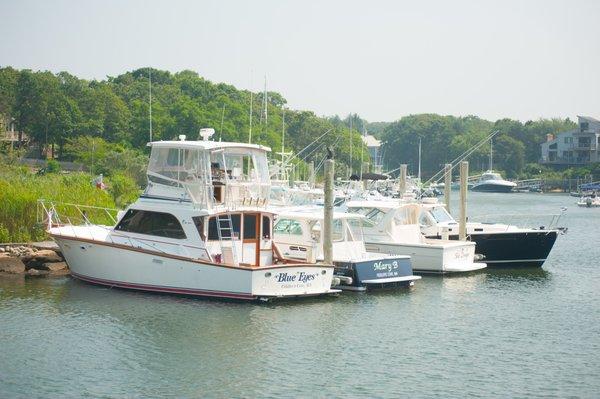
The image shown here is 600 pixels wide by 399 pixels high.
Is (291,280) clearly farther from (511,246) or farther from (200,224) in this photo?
(511,246)

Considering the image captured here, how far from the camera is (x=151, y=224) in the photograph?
3158 centimetres

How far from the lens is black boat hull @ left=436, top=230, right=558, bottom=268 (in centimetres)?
4153

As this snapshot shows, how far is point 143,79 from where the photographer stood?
110 m

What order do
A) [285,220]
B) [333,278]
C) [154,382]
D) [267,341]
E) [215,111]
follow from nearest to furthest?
[154,382]
[267,341]
[333,278]
[285,220]
[215,111]

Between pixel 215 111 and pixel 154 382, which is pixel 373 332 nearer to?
pixel 154 382

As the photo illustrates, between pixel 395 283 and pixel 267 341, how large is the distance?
29.5 ft

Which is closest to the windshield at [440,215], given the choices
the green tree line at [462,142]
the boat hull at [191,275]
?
the boat hull at [191,275]

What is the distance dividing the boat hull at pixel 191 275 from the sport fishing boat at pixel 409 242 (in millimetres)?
7399

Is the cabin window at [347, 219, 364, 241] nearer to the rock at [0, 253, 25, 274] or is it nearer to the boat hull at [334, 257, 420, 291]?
the boat hull at [334, 257, 420, 291]

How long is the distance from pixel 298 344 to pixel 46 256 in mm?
12715

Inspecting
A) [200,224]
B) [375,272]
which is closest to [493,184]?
[375,272]

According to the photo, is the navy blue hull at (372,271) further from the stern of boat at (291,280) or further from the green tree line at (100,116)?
the green tree line at (100,116)

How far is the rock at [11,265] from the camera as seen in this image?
112 feet

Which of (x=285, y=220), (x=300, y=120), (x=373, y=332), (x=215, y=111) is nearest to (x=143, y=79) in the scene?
(x=300, y=120)
